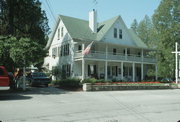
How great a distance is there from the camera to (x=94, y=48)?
36312 millimetres

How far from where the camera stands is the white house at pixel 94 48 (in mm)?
33906

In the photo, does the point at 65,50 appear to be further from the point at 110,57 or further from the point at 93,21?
the point at 110,57

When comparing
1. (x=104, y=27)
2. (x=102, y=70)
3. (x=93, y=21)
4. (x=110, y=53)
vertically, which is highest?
(x=93, y=21)

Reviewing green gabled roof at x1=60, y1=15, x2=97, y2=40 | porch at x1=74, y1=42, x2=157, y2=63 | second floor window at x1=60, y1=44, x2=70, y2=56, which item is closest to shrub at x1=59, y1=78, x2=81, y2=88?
porch at x1=74, y1=42, x2=157, y2=63

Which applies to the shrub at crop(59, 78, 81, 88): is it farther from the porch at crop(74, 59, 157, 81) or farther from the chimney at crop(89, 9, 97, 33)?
the chimney at crop(89, 9, 97, 33)

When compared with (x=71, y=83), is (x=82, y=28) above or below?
above

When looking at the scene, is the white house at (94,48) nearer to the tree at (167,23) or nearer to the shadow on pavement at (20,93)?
the tree at (167,23)

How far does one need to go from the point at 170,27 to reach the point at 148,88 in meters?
25.9

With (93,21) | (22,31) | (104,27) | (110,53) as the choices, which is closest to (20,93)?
(22,31)

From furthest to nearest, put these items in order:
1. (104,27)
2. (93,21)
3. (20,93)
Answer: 1. (104,27)
2. (93,21)
3. (20,93)

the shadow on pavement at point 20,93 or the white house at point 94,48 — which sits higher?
the white house at point 94,48

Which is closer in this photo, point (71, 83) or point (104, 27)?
point (71, 83)

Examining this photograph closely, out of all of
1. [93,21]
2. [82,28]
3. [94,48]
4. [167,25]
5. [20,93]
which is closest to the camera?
[20,93]

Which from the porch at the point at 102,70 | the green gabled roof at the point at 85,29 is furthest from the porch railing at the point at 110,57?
the green gabled roof at the point at 85,29
